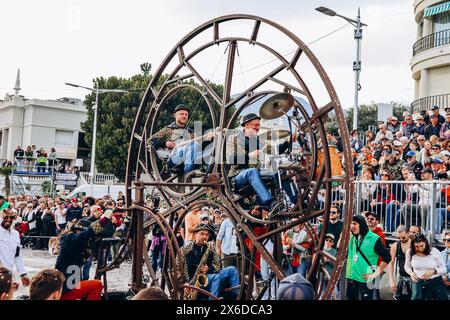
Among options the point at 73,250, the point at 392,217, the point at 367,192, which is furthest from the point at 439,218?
the point at 73,250

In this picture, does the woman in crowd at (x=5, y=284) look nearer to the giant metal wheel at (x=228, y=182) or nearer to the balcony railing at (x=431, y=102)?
the giant metal wheel at (x=228, y=182)

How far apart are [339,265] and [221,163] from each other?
1905 millimetres

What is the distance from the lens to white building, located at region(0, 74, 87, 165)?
44.9 meters

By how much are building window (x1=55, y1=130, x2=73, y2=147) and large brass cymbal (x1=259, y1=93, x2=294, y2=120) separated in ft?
141

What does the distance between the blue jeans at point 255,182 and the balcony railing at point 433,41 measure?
67.8 ft

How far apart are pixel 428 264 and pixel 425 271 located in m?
0.10

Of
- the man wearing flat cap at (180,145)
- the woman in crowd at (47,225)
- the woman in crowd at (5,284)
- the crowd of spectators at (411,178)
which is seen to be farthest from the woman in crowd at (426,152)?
the woman in crowd at (47,225)

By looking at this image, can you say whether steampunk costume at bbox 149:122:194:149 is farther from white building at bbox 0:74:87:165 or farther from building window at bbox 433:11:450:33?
white building at bbox 0:74:87:165

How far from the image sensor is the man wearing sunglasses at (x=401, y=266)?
719 cm

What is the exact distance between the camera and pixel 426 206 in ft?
26.3

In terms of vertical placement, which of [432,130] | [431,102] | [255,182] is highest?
[431,102]

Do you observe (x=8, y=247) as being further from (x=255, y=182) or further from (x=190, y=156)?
(x=255, y=182)

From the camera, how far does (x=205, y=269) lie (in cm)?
695
